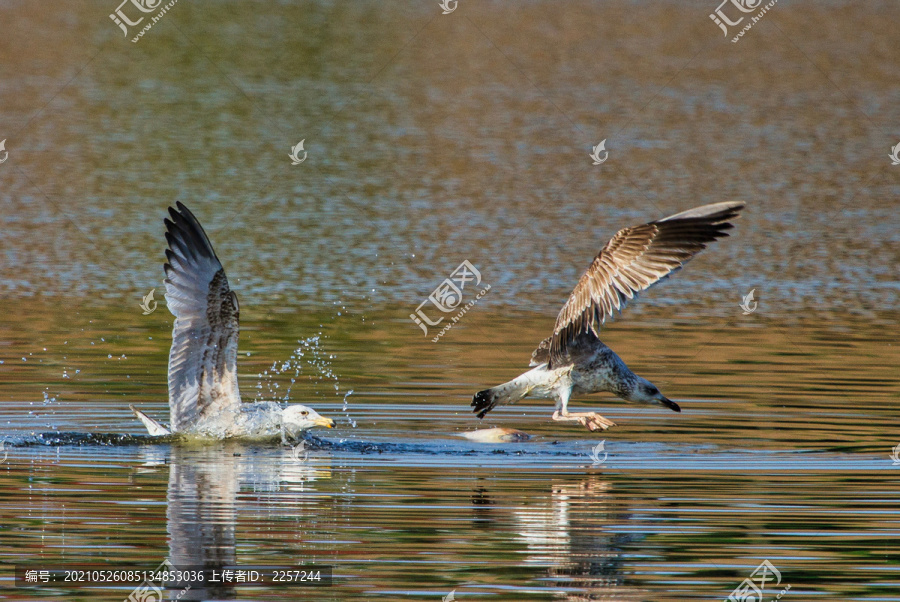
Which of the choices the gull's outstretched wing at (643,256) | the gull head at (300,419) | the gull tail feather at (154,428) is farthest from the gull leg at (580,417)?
the gull tail feather at (154,428)

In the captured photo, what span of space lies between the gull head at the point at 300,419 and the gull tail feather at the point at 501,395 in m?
1.27

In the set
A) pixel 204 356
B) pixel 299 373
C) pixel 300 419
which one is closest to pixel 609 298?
pixel 300 419

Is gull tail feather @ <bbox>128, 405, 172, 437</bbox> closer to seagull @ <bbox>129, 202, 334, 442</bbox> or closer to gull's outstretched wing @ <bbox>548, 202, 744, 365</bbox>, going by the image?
seagull @ <bbox>129, 202, 334, 442</bbox>

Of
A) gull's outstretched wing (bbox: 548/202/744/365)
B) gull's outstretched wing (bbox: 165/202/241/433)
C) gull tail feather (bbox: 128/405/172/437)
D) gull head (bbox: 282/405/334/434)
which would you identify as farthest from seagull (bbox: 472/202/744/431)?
gull tail feather (bbox: 128/405/172/437)

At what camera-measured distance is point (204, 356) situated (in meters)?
13.1

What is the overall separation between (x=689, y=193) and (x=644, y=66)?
18.3m

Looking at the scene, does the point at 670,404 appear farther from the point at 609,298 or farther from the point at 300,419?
the point at 300,419

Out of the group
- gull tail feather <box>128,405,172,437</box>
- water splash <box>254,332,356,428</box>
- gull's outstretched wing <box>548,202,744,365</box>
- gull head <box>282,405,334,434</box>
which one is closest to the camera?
gull's outstretched wing <box>548,202,744,365</box>

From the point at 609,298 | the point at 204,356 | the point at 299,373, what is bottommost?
the point at 299,373

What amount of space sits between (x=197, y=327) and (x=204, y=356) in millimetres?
269

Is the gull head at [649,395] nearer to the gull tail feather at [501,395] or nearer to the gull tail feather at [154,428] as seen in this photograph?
the gull tail feather at [501,395]

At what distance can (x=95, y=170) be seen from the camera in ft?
100

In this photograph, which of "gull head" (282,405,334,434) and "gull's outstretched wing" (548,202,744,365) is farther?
"gull head" (282,405,334,434)

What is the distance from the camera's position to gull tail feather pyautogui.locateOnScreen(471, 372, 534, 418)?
526 inches
